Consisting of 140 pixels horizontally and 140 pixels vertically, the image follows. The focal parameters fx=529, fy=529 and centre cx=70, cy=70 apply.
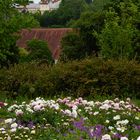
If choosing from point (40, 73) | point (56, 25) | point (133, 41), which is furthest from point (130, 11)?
point (56, 25)

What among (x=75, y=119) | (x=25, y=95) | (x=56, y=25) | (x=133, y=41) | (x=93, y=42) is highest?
(x=75, y=119)

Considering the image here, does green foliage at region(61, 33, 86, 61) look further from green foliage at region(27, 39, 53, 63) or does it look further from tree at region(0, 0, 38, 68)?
tree at region(0, 0, 38, 68)

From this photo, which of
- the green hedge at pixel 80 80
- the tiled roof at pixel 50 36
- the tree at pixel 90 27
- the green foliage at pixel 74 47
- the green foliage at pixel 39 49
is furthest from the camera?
the tiled roof at pixel 50 36

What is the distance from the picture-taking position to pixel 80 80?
12.4 meters

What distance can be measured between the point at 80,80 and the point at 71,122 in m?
5.23

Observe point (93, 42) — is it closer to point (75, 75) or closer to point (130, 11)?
point (130, 11)

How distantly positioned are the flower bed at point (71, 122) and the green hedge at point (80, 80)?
345 cm

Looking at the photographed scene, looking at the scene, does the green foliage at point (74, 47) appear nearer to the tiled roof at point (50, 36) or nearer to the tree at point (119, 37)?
the tree at point (119, 37)

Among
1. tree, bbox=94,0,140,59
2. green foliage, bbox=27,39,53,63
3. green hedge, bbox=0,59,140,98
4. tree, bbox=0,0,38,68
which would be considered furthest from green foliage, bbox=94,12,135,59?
green foliage, bbox=27,39,53,63

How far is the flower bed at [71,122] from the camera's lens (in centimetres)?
610

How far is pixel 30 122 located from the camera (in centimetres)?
727

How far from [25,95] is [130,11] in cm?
1621

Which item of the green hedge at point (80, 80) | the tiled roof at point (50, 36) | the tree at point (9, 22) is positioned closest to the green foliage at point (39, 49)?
the tiled roof at point (50, 36)

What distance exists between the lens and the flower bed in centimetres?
610
